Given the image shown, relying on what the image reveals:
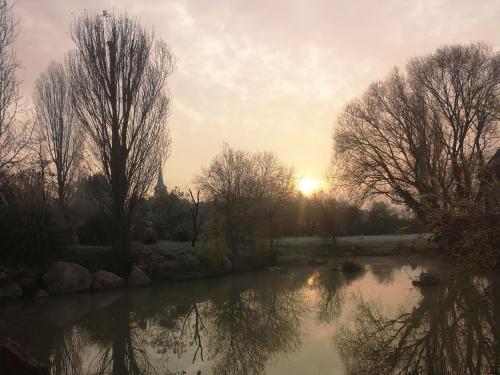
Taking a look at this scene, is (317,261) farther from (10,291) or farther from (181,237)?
(10,291)

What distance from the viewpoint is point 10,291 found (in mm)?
14773

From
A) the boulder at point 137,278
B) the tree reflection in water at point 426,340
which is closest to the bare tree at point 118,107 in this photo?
the boulder at point 137,278

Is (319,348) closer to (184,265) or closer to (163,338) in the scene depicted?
(163,338)

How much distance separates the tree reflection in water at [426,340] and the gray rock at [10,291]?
11480mm

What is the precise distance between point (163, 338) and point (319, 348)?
3.51 m

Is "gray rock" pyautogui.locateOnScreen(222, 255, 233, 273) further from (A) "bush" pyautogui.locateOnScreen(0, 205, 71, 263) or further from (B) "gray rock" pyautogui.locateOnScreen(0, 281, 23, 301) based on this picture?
(B) "gray rock" pyautogui.locateOnScreen(0, 281, 23, 301)

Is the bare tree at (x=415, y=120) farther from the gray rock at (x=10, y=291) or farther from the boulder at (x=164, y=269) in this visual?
the gray rock at (x=10, y=291)

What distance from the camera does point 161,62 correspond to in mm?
19250

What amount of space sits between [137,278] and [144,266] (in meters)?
1.18

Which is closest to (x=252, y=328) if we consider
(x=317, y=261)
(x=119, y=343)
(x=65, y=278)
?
(x=119, y=343)

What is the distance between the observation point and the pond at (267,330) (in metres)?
7.21

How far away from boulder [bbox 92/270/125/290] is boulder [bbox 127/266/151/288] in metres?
0.37

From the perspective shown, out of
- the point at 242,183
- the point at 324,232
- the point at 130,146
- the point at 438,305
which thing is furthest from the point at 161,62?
the point at 324,232

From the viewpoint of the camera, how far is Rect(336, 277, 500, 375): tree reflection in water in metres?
6.66
